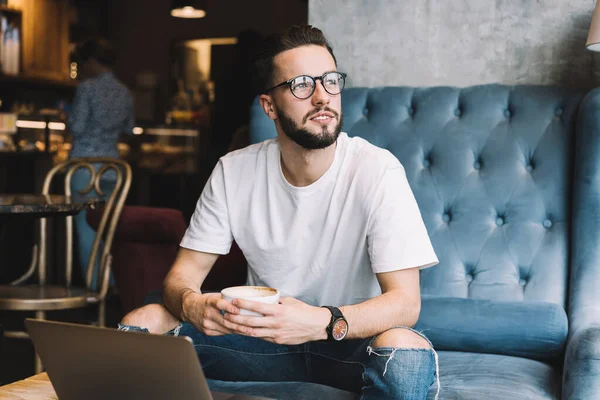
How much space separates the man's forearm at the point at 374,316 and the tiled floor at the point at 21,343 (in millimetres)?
1470

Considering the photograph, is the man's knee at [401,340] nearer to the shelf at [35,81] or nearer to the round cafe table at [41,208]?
the round cafe table at [41,208]

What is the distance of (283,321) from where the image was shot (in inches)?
57.8

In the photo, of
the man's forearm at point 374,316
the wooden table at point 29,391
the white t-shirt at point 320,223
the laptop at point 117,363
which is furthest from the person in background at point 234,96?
the laptop at point 117,363

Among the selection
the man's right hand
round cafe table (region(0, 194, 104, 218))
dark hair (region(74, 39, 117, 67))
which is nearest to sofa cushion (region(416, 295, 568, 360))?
the man's right hand

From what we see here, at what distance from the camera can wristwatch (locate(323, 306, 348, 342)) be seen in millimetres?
1559

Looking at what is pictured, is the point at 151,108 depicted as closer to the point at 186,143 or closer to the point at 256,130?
the point at 186,143

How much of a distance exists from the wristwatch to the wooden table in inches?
21.4

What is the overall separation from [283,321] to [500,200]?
1030 millimetres

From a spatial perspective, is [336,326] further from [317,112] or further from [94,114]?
[94,114]

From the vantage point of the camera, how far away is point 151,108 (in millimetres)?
8453

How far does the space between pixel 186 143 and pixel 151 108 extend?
1899 mm

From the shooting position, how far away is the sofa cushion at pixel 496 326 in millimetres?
1929

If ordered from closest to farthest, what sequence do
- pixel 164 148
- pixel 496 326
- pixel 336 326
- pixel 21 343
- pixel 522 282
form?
pixel 336 326, pixel 496 326, pixel 522 282, pixel 21 343, pixel 164 148

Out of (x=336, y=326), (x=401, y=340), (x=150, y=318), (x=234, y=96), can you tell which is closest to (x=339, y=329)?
(x=336, y=326)
